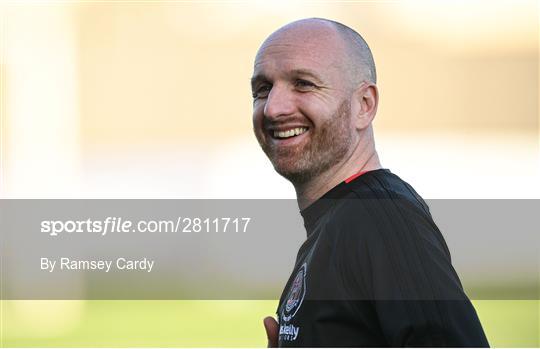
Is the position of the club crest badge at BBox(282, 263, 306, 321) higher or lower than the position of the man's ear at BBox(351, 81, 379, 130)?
lower

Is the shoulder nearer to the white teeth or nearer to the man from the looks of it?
the man

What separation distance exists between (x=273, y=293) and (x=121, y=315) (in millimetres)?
1850

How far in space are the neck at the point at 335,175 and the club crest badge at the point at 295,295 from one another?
232mm

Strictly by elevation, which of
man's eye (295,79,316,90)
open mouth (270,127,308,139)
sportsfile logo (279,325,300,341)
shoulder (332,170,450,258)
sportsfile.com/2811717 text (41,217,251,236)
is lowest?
sportsfile logo (279,325,300,341)

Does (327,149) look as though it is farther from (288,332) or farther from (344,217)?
(288,332)

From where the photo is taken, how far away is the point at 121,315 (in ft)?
29.6

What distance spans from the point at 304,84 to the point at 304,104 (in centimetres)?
5

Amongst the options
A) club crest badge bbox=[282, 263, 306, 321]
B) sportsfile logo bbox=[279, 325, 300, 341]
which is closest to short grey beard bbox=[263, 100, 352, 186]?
club crest badge bbox=[282, 263, 306, 321]

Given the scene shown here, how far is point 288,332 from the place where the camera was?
68.6 inches

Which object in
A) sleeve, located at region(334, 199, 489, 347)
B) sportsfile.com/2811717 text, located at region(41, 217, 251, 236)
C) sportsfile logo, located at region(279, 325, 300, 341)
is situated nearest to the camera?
sleeve, located at region(334, 199, 489, 347)

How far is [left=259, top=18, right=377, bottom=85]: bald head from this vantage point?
1.96 meters

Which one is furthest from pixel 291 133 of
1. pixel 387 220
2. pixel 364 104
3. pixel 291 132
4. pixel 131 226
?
pixel 131 226

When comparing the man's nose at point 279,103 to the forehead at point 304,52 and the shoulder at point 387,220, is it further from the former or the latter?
the shoulder at point 387,220

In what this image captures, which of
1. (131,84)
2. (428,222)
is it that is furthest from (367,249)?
(131,84)
